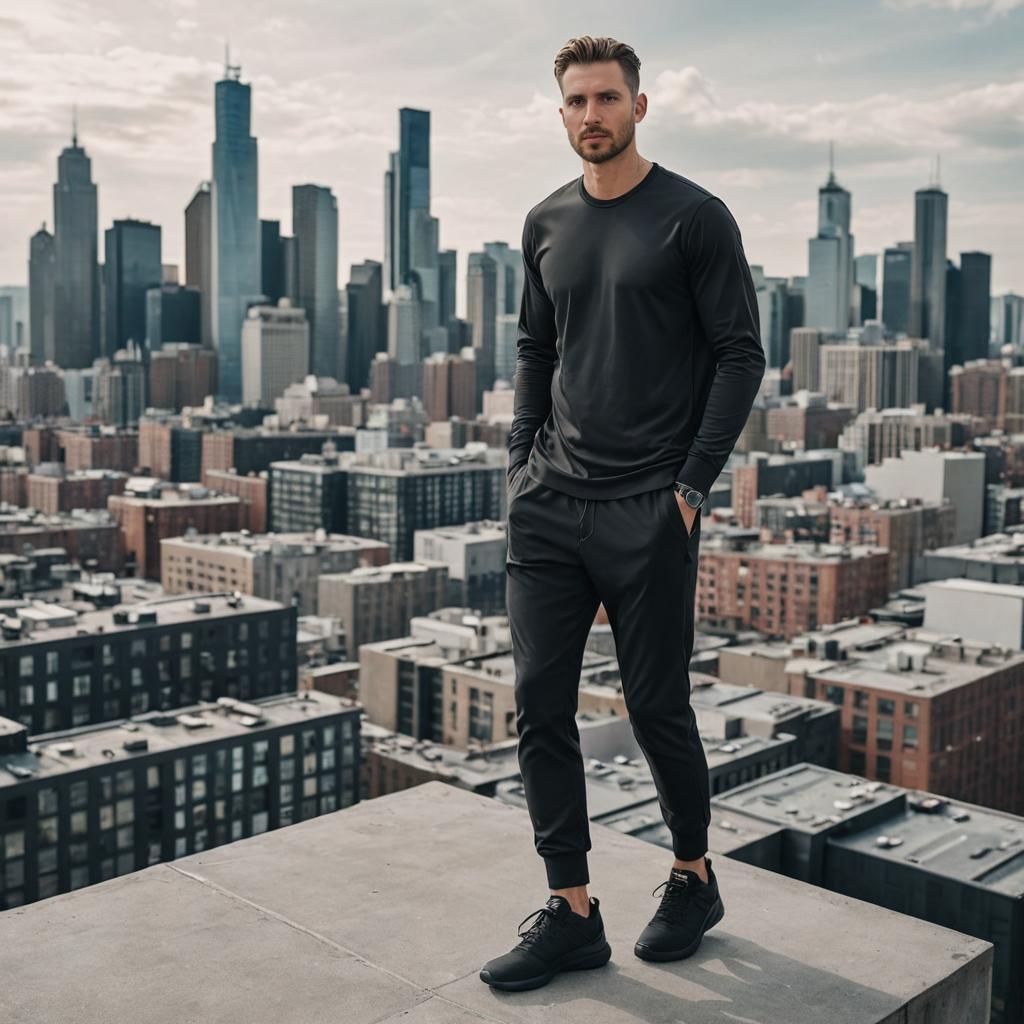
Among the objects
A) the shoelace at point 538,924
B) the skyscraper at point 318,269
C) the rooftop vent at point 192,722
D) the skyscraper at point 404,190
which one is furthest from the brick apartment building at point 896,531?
the skyscraper at point 404,190

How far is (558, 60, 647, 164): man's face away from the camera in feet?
11.1

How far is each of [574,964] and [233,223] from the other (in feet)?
430

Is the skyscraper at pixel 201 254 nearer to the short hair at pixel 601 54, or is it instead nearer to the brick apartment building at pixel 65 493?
the brick apartment building at pixel 65 493

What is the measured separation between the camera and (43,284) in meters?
135

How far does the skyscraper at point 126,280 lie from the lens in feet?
427

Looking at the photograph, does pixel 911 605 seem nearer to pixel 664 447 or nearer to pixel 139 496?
pixel 139 496

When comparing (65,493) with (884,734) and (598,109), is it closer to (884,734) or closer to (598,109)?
(884,734)

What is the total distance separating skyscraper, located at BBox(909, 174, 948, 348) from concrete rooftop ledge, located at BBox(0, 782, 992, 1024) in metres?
127

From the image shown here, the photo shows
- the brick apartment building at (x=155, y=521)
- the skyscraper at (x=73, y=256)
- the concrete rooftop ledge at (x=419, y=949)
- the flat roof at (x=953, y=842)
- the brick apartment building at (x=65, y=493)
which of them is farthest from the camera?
the skyscraper at (x=73, y=256)

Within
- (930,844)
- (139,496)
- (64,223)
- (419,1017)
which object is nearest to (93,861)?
(930,844)

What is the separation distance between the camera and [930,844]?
19.5m

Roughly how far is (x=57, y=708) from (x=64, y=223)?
372 feet

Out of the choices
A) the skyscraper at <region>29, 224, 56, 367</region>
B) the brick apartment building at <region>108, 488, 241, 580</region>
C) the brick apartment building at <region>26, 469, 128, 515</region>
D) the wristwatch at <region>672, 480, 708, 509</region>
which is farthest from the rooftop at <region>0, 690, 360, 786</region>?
the skyscraper at <region>29, 224, 56, 367</region>

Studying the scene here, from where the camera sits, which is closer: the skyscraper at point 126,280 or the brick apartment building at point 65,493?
the brick apartment building at point 65,493
